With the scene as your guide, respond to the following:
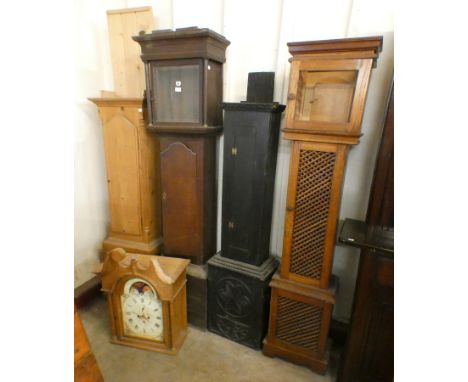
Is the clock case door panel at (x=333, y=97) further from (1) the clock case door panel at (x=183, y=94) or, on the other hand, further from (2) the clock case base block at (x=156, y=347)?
(2) the clock case base block at (x=156, y=347)

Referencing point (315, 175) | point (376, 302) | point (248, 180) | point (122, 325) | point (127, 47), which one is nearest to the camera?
point (376, 302)

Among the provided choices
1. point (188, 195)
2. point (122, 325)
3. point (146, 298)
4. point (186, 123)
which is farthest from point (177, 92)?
point (122, 325)

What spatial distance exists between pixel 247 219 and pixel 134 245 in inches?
35.6

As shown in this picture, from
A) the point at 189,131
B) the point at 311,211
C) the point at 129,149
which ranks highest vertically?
the point at 189,131

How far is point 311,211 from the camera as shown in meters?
1.47

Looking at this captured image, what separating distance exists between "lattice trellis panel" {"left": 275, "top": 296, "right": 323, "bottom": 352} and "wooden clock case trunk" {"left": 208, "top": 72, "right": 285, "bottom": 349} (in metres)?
0.11

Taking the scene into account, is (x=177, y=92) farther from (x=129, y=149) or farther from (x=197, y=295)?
(x=197, y=295)

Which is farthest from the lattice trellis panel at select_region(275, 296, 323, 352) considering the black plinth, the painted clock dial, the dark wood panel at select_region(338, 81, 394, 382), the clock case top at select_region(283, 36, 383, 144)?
the clock case top at select_region(283, 36, 383, 144)

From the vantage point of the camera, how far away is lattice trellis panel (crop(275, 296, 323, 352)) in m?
1.59

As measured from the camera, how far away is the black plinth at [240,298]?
168 cm

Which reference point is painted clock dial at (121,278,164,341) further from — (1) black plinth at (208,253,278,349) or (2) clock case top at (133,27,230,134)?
(2) clock case top at (133,27,230,134)

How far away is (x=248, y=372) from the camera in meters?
1.63

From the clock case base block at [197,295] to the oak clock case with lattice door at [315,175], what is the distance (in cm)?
45

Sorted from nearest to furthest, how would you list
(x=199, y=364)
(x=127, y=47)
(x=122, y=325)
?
(x=199, y=364)
(x=122, y=325)
(x=127, y=47)
